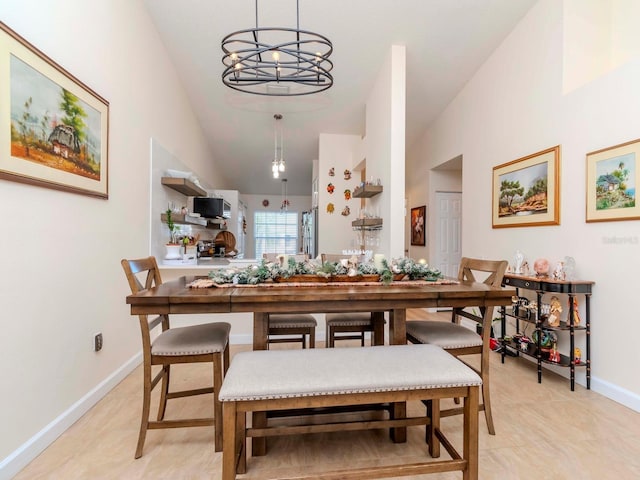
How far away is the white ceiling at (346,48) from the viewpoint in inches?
126

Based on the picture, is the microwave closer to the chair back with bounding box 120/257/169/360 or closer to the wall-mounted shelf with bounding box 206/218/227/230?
the wall-mounted shelf with bounding box 206/218/227/230

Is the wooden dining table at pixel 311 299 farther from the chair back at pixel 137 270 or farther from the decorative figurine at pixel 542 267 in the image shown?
the decorative figurine at pixel 542 267

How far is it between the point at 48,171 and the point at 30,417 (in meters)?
1.32

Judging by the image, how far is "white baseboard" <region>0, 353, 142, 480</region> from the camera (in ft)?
5.12

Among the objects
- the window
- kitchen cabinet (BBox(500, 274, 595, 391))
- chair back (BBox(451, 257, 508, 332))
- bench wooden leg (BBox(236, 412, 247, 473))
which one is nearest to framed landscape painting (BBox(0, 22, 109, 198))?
bench wooden leg (BBox(236, 412, 247, 473))

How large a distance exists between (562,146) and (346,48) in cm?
244

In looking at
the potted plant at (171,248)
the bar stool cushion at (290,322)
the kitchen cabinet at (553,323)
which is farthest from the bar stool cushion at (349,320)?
the potted plant at (171,248)

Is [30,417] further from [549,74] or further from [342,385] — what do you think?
[549,74]

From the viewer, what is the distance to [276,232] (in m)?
9.93

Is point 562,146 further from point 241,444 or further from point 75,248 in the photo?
point 75,248

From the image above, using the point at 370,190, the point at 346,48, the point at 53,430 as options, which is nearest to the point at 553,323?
the point at 370,190

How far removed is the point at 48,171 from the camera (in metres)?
1.82

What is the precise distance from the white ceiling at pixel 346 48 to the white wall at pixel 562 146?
35cm

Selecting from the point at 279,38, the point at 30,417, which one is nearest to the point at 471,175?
the point at 279,38
